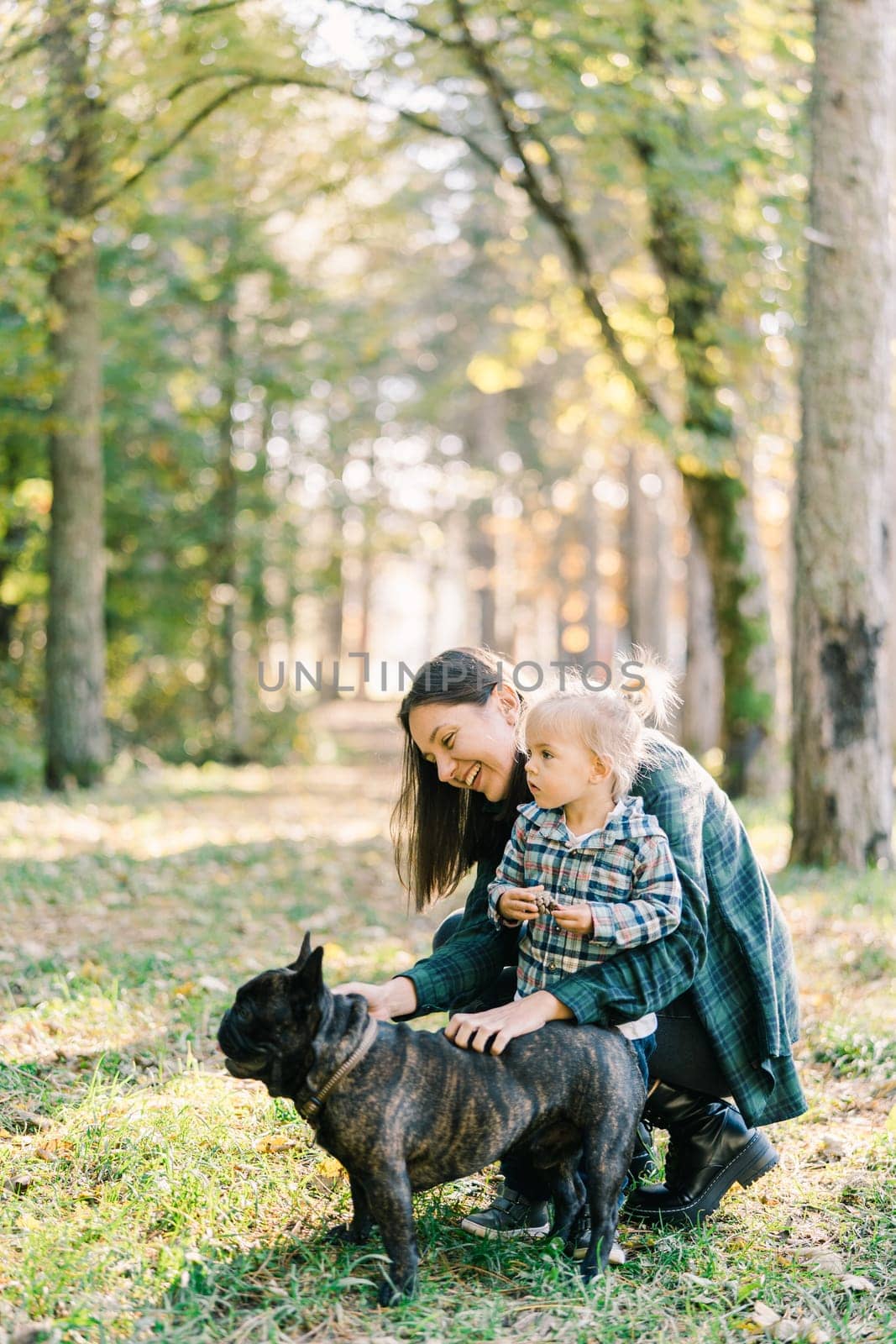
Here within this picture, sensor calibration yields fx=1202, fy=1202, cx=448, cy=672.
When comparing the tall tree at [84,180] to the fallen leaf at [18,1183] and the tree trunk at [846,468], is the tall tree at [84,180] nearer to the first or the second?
the tree trunk at [846,468]

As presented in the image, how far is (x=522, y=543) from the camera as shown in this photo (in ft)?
128

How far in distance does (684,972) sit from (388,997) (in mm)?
812

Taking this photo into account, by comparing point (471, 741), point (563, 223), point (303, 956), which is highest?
point (563, 223)

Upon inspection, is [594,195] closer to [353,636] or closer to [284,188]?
[284,188]

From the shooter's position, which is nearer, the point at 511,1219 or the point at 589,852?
the point at 589,852

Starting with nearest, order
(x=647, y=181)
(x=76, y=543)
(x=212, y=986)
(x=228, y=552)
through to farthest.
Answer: (x=212, y=986), (x=647, y=181), (x=76, y=543), (x=228, y=552)

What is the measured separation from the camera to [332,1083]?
287cm

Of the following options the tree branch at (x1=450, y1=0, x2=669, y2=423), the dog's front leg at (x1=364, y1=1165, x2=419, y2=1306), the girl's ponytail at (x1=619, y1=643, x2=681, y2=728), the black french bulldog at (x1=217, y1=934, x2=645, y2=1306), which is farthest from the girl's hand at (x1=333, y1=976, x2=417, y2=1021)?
the tree branch at (x1=450, y1=0, x2=669, y2=423)

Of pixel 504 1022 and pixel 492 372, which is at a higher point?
pixel 492 372

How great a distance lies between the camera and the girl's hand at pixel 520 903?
3.20 meters

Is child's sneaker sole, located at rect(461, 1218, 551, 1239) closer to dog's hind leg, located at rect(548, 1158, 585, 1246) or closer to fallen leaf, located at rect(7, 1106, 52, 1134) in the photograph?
dog's hind leg, located at rect(548, 1158, 585, 1246)

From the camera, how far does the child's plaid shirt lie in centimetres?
314

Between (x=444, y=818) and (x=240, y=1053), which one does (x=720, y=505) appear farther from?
(x=240, y=1053)

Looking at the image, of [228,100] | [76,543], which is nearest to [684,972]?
[228,100]
